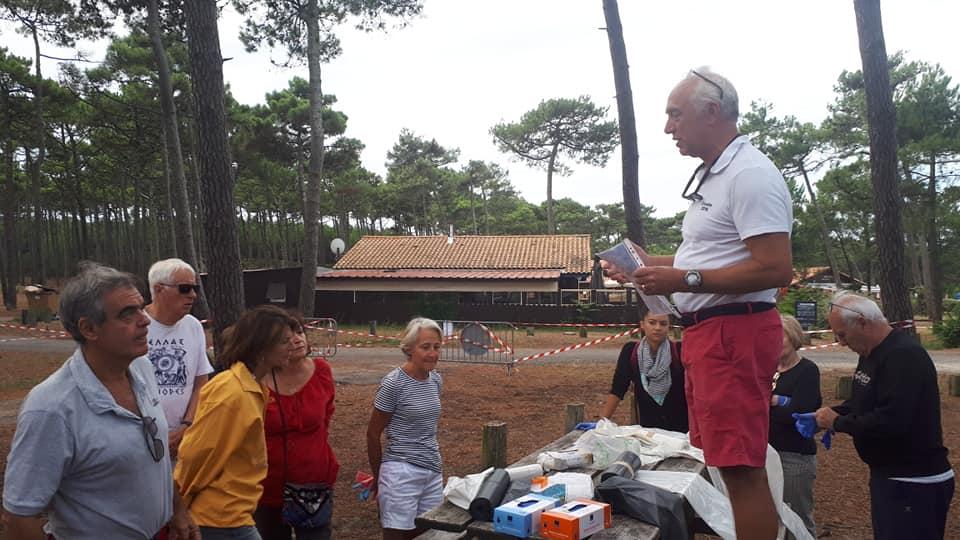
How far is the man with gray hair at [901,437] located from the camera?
124 inches

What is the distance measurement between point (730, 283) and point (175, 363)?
10.7 feet

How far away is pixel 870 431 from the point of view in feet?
10.5

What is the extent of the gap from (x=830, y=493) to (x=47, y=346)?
19.7 m

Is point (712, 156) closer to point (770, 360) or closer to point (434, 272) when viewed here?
point (770, 360)

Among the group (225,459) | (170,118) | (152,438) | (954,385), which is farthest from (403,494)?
(170,118)

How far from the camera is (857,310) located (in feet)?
11.0

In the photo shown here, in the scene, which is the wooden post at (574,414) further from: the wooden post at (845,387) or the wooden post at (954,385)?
the wooden post at (954,385)

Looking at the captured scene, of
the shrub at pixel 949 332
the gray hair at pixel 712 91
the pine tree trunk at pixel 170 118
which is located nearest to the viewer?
the gray hair at pixel 712 91

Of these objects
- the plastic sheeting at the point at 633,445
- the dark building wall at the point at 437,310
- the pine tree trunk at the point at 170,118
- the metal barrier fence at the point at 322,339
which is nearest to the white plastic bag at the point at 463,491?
the plastic sheeting at the point at 633,445

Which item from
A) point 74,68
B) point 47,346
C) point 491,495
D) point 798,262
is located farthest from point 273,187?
point 491,495

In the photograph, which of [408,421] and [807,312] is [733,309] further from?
[807,312]

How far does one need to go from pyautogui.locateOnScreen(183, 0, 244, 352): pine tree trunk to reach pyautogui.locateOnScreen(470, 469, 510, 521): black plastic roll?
4.19 m

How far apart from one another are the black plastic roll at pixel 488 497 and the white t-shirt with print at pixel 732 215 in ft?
4.50

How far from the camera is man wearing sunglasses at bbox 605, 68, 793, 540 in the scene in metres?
2.11
